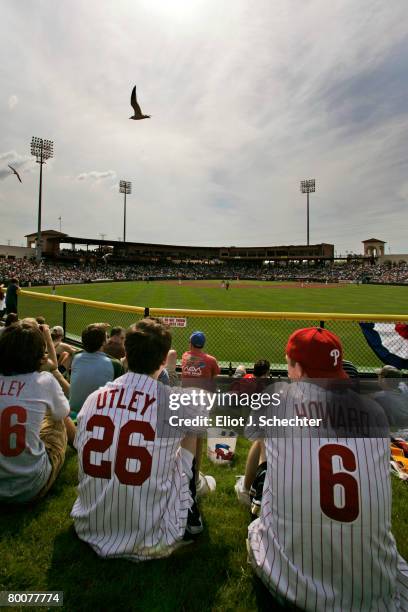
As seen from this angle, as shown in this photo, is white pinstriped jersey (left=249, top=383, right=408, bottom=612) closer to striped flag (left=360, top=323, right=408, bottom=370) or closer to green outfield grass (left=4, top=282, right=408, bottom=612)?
green outfield grass (left=4, top=282, right=408, bottom=612)

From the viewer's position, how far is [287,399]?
1865 mm

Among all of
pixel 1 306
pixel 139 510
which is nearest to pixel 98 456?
pixel 139 510

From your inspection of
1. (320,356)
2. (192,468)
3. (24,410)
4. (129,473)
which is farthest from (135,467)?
(320,356)

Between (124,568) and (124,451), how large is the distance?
0.75m

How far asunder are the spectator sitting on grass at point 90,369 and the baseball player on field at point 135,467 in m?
1.58

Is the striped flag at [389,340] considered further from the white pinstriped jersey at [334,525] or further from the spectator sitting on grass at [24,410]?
the spectator sitting on grass at [24,410]

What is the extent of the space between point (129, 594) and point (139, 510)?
438mm

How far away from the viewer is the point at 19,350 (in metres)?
2.54

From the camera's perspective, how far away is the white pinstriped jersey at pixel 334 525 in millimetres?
1604

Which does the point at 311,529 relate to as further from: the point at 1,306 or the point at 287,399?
the point at 1,306

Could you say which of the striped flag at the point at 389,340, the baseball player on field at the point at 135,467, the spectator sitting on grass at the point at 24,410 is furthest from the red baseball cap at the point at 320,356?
the striped flag at the point at 389,340

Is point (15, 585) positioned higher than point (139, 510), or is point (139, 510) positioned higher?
point (139, 510)

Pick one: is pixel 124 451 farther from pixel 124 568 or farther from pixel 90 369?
pixel 90 369

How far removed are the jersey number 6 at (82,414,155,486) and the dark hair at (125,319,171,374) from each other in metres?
0.37
